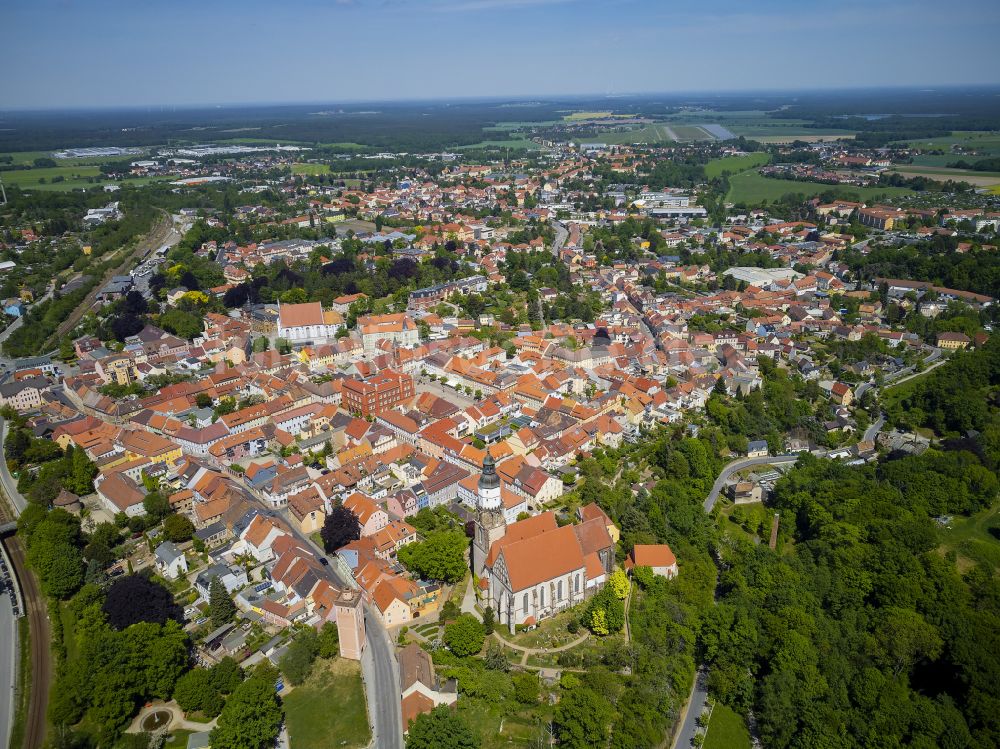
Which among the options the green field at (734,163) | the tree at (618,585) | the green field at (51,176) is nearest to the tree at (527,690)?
the tree at (618,585)

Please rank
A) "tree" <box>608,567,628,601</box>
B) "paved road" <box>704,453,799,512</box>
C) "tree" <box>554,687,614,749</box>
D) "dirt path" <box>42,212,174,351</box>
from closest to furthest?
"tree" <box>554,687,614,749</box>, "tree" <box>608,567,628,601</box>, "paved road" <box>704,453,799,512</box>, "dirt path" <box>42,212,174,351</box>

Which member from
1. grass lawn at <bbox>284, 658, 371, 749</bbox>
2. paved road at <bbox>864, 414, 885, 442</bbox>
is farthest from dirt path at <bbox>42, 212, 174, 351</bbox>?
paved road at <bbox>864, 414, 885, 442</bbox>

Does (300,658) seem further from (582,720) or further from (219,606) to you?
(582,720)

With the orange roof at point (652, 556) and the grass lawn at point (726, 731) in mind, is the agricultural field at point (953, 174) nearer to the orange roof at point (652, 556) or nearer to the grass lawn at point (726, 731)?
the orange roof at point (652, 556)

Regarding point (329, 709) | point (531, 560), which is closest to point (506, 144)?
point (531, 560)

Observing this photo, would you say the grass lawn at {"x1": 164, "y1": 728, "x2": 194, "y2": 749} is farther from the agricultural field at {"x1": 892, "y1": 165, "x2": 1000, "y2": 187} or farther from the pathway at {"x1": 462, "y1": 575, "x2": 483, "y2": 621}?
the agricultural field at {"x1": 892, "y1": 165, "x2": 1000, "y2": 187}

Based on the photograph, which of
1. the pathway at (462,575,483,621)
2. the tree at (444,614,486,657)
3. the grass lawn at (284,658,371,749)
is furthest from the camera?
the pathway at (462,575,483,621)
